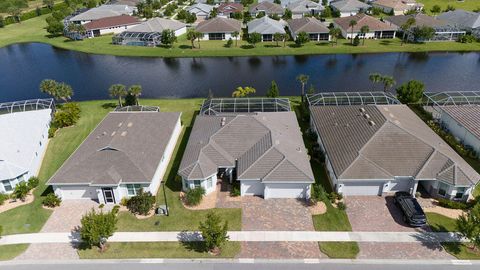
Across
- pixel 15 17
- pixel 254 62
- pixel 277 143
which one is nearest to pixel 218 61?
pixel 254 62

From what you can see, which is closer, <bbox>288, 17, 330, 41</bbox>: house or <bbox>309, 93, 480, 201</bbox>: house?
<bbox>309, 93, 480, 201</bbox>: house

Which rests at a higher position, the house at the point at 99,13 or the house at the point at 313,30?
the house at the point at 99,13

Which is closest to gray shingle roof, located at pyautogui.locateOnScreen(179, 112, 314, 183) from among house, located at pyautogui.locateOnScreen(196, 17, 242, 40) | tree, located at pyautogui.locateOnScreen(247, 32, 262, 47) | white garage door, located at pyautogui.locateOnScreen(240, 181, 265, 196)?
white garage door, located at pyautogui.locateOnScreen(240, 181, 265, 196)

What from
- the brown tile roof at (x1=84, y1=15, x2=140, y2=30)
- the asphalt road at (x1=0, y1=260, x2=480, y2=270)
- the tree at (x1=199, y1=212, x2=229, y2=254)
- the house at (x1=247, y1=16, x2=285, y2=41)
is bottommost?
the asphalt road at (x1=0, y1=260, x2=480, y2=270)

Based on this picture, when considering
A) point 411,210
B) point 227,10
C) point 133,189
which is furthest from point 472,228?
point 227,10

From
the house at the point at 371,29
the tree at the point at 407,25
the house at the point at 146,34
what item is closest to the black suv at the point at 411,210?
the tree at the point at 407,25

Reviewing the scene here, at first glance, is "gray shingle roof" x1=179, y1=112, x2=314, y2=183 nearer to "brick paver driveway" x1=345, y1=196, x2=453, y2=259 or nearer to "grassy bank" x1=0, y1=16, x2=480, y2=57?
"brick paver driveway" x1=345, y1=196, x2=453, y2=259

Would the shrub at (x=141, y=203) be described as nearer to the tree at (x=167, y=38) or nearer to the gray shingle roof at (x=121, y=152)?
the gray shingle roof at (x=121, y=152)
